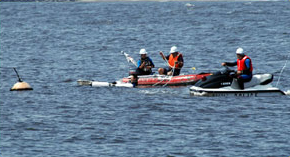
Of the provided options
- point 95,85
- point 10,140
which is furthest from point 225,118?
point 95,85

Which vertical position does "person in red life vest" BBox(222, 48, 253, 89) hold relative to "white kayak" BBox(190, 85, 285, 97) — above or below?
above

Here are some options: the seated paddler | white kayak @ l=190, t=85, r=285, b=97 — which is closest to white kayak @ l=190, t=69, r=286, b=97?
white kayak @ l=190, t=85, r=285, b=97

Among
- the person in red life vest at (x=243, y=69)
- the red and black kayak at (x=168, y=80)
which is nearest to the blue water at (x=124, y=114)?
the red and black kayak at (x=168, y=80)

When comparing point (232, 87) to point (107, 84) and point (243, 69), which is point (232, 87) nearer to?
point (243, 69)

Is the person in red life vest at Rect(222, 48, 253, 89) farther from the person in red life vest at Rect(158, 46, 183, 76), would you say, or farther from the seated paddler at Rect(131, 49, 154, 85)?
the seated paddler at Rect(131, 49, 154, 85)

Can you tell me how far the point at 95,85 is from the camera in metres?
29.8

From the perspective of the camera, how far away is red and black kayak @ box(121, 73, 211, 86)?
28125mm

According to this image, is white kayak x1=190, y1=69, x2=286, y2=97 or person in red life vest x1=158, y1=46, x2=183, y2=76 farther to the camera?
person in red life vest x1=158, y1=46, x2=183, y2=76

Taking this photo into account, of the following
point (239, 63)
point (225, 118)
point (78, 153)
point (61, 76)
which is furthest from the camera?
point (61, 76)

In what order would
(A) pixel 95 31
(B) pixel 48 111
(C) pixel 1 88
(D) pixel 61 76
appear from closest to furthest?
1. (B) pixel 48 111
2. (C) pixel 1 88
3. (D) pixel 61 76
4. (A) pixel 95 31

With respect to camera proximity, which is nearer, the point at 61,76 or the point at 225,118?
the point at 225,118

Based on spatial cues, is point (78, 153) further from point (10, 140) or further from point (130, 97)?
point (130, 97)

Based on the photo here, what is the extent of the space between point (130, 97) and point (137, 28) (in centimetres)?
4759

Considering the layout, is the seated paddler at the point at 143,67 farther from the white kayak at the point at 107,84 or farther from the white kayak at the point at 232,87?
the white kayak at the point at 232,87
